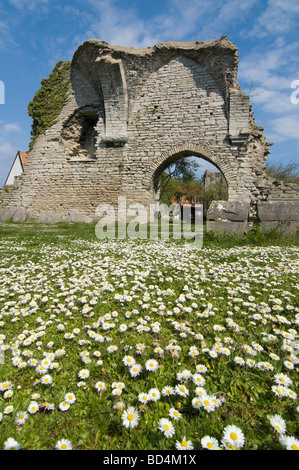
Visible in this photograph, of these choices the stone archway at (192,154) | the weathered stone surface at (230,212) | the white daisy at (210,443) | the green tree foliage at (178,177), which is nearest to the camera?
the white daisy at (210,443)

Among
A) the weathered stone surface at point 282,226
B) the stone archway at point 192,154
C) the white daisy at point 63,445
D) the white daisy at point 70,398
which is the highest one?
the stone archway at point 192,154

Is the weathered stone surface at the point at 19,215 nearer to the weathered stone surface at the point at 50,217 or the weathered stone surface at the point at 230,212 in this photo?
the weathered stone surface at the point at 50,217

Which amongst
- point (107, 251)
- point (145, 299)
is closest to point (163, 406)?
point (145, 299)

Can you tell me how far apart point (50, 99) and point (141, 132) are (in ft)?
21.9

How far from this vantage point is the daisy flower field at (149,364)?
1.20 meters

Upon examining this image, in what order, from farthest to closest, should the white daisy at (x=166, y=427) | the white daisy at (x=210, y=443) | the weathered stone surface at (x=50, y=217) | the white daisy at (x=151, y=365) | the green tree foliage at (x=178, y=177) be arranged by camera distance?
1. the green tree foliage at (x=178, y=177)
2. the weathered stone surface at (x=50, y=217)
3. the white daisy at (x=151, y=365)
4. the white daisy at (x=166, y=427)
5. the white daisy at (x=210, y=443)

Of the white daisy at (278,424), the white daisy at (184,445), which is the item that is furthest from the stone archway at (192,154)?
the white daisy at (184,445)

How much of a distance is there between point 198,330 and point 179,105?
507 inches

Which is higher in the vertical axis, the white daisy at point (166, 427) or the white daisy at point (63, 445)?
the white daisy at point (166, 427)

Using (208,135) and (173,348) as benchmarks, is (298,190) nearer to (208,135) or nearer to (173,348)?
(208,135)

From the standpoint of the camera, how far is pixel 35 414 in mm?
1339

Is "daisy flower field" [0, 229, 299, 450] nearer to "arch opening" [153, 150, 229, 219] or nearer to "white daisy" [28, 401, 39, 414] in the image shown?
"white daisy" [28, 401, 39, 414]

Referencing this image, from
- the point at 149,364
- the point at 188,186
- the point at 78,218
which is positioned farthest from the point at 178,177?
the point at 149,364

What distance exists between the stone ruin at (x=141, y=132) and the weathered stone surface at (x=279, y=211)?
3715 millimetres
